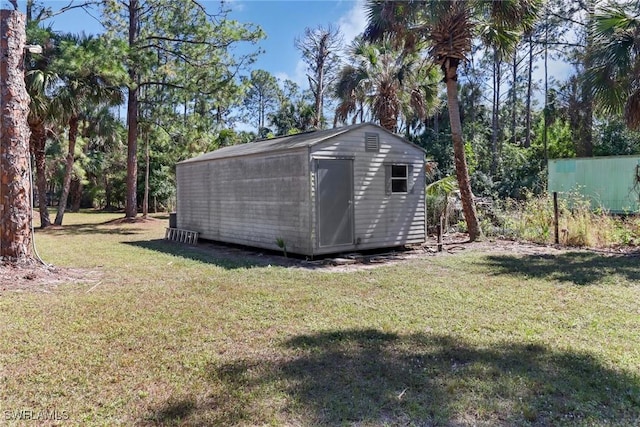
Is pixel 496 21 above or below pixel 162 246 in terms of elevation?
above

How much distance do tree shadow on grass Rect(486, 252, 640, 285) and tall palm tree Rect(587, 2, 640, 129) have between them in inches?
127

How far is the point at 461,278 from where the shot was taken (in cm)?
670

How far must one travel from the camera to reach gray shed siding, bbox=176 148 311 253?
8.55 metres

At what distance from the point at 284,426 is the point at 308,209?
5.87m

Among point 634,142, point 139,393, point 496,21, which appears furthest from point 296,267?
point 634,142

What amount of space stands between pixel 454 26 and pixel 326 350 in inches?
356

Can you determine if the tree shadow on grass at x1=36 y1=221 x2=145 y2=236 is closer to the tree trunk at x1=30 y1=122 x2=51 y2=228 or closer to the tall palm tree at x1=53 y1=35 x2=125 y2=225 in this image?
the tree trunk at x1=30 y1=122 x2=51 y2=228

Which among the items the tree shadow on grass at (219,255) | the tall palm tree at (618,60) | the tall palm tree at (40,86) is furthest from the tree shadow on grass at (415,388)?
the tall palm tree at (40,86)

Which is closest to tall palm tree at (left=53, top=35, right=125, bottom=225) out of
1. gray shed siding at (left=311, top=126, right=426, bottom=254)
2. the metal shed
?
the metal shed

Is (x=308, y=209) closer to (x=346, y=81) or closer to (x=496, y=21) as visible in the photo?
(x=496, y=21)

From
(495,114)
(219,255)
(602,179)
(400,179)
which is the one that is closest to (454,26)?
(400,179)

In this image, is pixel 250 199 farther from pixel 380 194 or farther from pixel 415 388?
pixel 415 388

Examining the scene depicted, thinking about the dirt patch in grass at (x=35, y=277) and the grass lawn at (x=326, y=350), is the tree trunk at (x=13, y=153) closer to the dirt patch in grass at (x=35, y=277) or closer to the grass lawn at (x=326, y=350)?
the dirt patch in grass at (x=35, y=277)

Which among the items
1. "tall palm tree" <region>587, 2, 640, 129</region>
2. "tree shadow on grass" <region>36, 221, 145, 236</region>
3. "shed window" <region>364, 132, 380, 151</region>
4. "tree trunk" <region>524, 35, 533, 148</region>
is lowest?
"tree shadow on grass" <region>36, 221, 145, 236</region>
